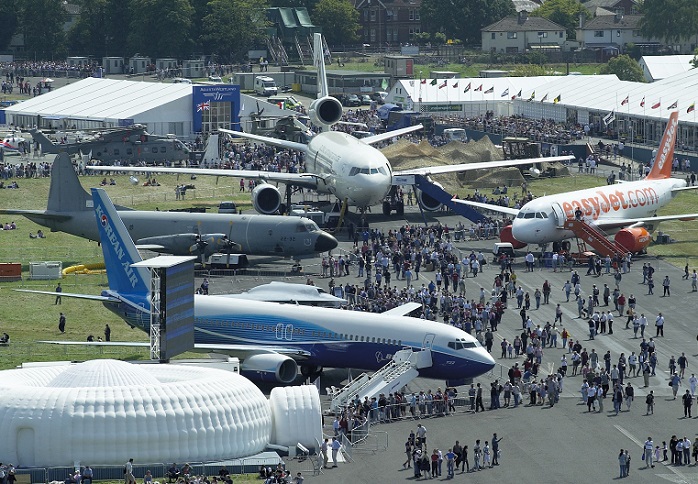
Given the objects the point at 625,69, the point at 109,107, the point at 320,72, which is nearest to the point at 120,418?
the point at 320,72

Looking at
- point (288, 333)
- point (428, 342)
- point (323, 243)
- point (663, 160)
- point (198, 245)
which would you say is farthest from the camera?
point (663, 160)

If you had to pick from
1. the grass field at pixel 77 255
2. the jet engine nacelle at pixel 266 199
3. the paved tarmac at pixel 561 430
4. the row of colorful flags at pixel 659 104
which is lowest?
the paved tarmac at pixel 561 430

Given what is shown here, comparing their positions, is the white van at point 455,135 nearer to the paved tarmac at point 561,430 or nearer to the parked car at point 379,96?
the parked car at point 379,96

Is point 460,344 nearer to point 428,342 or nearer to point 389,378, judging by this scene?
point 428,342

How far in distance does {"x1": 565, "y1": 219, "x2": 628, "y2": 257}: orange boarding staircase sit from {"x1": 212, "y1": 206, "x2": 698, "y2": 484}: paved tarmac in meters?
12.0

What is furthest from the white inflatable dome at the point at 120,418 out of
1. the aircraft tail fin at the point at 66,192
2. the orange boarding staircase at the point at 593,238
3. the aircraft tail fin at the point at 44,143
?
the aircraft tail fin at the point at 44,143

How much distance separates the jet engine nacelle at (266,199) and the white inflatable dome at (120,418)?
42.6 m

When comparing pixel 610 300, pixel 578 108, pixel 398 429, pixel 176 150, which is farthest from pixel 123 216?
pixel 578 108

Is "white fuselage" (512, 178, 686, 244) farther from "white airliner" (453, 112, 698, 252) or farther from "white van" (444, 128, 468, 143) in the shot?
"white van" (444, 128, 468, 143)

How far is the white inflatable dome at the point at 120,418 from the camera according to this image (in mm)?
50406

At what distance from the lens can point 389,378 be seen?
6041 cm

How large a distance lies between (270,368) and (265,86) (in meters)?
119

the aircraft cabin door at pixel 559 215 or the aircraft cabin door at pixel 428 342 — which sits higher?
the aircraft cabin door at pixel 559 215

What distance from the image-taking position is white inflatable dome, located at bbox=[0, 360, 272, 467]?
5041cm
